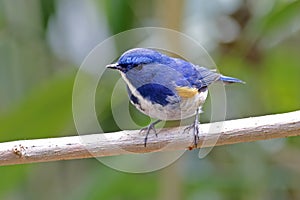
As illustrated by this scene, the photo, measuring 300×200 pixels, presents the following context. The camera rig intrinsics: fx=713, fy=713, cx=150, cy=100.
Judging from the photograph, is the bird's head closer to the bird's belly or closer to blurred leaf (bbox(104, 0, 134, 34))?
the bird's belly

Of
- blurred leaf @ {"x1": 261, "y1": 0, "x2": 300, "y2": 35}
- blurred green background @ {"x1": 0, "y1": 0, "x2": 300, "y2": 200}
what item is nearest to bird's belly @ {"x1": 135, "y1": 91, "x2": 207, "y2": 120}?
blurred green background @ {"x1": 0, "y1": 0, "x2": 300, "y2": 200}

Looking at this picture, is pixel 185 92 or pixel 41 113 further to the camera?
pixel 41 113

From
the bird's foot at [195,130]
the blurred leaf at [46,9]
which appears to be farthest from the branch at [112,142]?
the blurred leaf at [46,9]

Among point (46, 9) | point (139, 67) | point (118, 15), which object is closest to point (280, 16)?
point (118, 15)

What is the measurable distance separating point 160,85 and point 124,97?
0.44 m

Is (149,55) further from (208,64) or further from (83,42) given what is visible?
(83,42)

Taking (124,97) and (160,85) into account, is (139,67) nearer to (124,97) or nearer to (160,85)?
(160,85)

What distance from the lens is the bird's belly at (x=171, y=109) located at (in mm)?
918

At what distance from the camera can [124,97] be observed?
1365 millimetres

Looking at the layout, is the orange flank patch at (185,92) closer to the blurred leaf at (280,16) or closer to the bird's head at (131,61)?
the bird's head at (131,61)

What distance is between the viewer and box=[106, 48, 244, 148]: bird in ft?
2.89

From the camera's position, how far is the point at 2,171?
4.56 ft

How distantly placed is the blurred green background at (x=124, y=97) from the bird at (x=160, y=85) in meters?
0.41

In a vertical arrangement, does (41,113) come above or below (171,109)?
below
